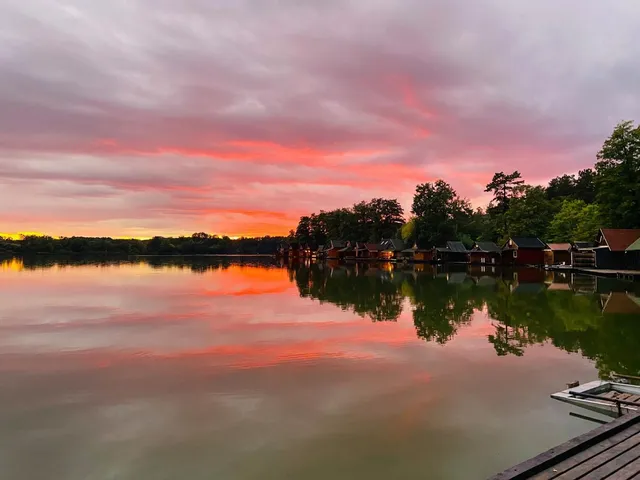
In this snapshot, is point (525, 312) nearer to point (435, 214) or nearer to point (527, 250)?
point (527, 250)

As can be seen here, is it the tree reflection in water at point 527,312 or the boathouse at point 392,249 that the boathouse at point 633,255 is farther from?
the boathouse at point 392,249

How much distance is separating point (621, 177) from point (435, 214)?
40.3m

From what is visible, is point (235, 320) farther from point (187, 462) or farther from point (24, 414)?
point (187, 462)

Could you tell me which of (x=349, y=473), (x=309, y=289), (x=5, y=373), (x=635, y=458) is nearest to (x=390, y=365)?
(x=349, y=473)

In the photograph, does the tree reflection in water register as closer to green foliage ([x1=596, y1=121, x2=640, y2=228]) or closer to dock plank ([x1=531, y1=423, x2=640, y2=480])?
dock plank ([x1=531, y1=423, x2=640, y2=480])

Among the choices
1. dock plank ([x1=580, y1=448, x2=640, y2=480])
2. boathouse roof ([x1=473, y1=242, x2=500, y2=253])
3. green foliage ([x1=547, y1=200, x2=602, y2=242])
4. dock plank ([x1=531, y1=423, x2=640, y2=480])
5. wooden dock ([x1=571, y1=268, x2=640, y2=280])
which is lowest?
dock plank ([x1=531, y1=423, x2=640, y2=480])

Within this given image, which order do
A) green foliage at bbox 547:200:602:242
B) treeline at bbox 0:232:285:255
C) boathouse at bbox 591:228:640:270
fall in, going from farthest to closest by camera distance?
treeline at bbox 0:232:285:255, green foliage at bbox 547:200:602:242, boathouse at bbox 591:228:640:270

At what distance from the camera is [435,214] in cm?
8219

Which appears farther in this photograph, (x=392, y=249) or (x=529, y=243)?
(x=392, y=249)

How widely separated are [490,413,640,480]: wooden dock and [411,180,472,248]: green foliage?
2963 inches

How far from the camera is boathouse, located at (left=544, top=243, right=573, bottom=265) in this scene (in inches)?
2247

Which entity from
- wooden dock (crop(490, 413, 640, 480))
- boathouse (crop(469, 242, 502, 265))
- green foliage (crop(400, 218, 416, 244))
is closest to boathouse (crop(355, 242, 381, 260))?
green foliage (crop(400, 218, 416, 244))

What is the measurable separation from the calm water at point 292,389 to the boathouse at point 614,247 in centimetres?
2395

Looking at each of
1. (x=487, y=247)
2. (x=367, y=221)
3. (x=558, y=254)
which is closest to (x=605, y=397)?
(x=558, y=254)
